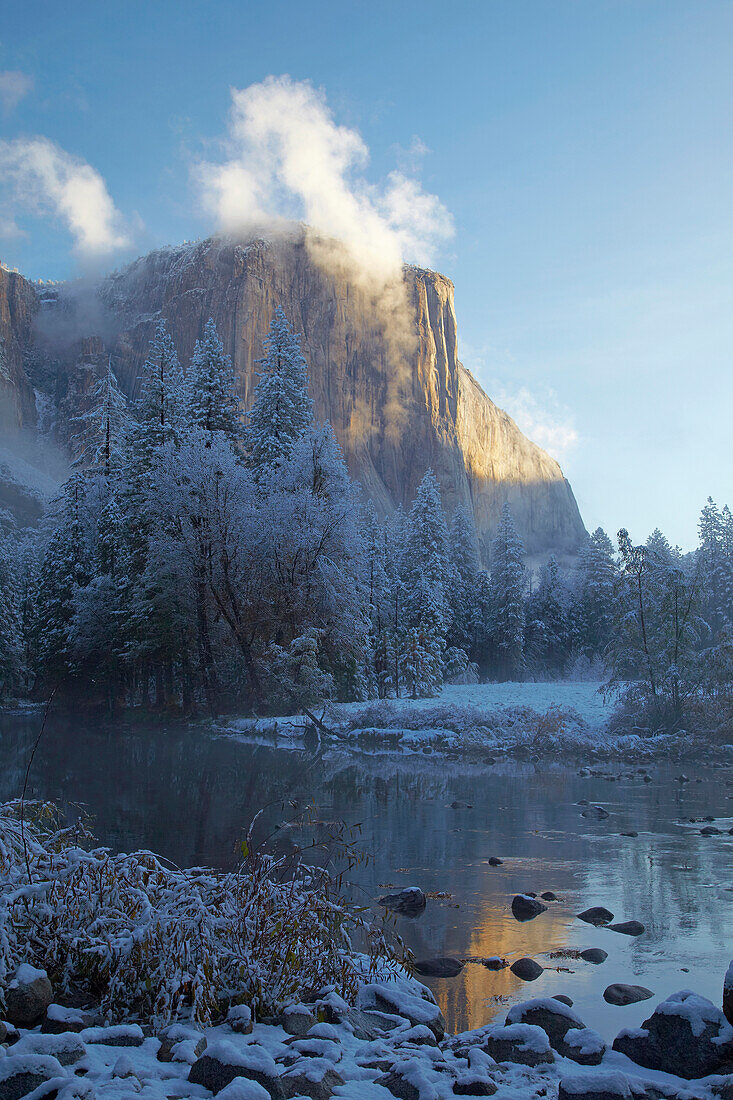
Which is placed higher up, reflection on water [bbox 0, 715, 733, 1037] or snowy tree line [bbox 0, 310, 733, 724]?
snowy tree line [bbox 0, 310, 733, 724]

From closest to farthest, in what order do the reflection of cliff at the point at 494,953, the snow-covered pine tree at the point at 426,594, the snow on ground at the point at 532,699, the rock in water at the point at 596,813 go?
the reflection of cliff at the point at 494,953
the rock in water at the point at 596,813
the snow on ground at the point at 532,699
the snow-covered pine tree at the point at 426,594

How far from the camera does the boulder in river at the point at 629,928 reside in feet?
20.4

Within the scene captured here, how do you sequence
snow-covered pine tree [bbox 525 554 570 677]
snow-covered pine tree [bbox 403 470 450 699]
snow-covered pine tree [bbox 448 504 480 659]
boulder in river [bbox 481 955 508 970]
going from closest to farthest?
boulder in river [bbox 481 955 508 970]
snow-covered pine tree [bbox 403 470 450 699]
snow-covered pine tree [bbox 448 504 480 659]
snow-covered pine tree [bbox 525 554 570 677]

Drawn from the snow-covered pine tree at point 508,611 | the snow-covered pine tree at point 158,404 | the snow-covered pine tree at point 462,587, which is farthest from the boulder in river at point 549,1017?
the snow-covered pine tree at point 508,611

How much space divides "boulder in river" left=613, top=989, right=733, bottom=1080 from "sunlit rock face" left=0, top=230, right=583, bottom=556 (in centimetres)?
9430

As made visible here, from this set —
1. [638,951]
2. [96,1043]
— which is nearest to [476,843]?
[638,951]

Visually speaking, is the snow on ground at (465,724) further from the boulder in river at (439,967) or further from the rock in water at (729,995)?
the rock in water at (729,995)

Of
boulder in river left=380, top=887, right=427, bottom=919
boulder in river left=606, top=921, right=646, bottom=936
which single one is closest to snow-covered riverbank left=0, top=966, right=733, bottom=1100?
boulder in river left=380, top=887, right=427, bottom=919

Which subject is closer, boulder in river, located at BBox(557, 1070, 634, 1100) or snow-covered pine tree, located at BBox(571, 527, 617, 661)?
boulder in river, located at BBox(557, 1070, 634, 1100)

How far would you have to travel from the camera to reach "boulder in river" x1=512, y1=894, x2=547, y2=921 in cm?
652

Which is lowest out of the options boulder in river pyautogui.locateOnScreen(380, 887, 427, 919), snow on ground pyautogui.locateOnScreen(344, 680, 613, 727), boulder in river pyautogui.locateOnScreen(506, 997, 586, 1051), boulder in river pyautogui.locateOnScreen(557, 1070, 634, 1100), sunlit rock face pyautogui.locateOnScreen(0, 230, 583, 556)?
boulder in river pyautogui.locateOnScreen(380, 887, 427, 919)

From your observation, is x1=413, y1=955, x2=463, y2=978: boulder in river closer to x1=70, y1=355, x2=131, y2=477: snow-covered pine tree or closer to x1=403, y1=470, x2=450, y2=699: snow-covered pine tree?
x1=403, y1=470, x2=450, y2=699: snow-covered pine tree

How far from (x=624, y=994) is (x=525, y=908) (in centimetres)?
181

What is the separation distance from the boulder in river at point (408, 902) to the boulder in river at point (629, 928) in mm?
1516
